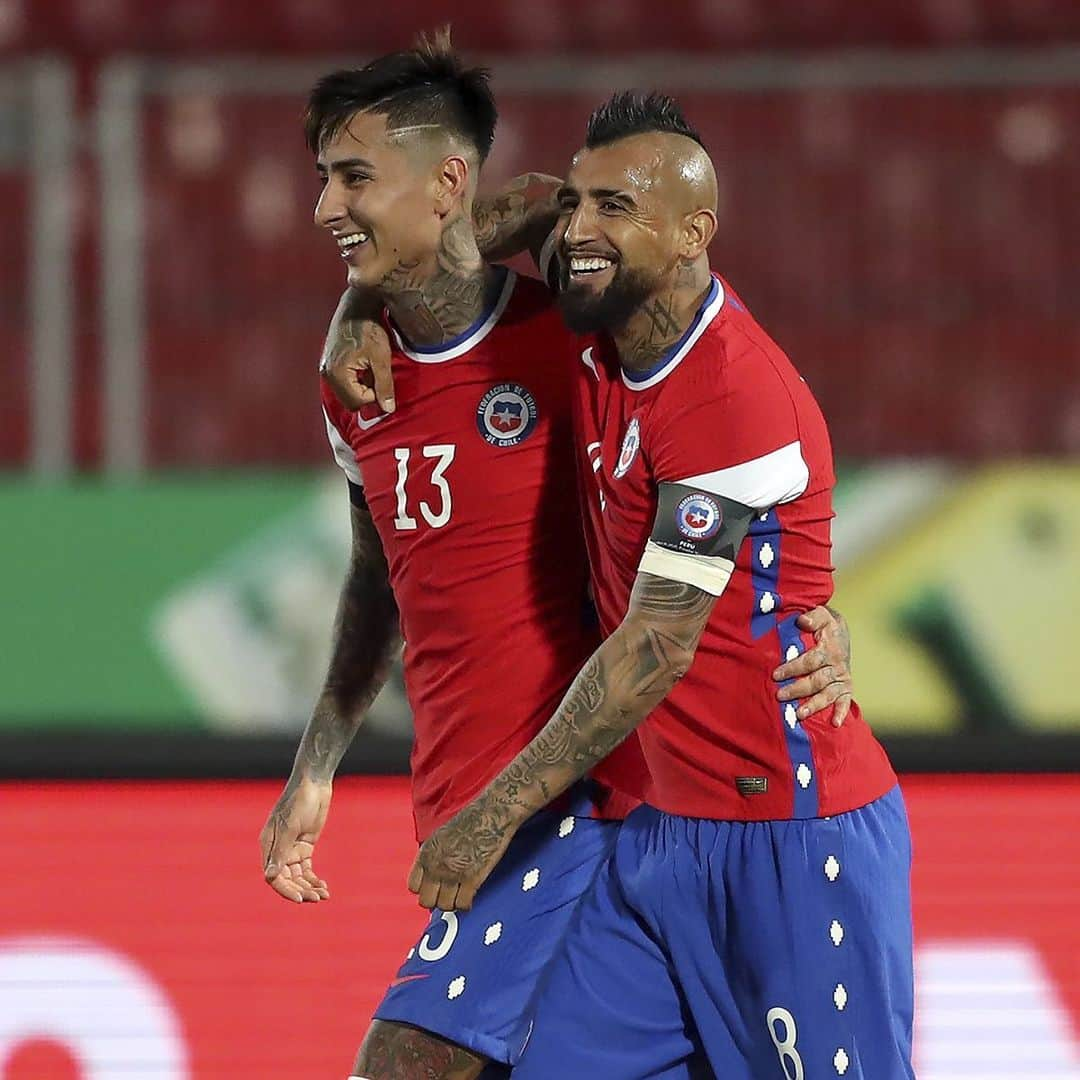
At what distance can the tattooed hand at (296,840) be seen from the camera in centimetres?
318

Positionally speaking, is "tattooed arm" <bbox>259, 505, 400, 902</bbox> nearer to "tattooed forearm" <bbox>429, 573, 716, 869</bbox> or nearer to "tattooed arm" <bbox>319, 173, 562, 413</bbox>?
"tattooed arm" <bbox>319, 173, 562, 413</bbox>

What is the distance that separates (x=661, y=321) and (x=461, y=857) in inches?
29.9

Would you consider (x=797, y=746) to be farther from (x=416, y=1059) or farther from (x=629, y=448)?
(x=416, y=1059)

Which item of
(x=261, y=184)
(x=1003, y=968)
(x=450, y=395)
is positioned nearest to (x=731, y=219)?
(x=261, y=184)

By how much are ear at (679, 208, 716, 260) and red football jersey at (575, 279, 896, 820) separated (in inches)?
2.9

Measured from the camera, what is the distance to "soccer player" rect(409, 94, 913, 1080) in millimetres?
2693

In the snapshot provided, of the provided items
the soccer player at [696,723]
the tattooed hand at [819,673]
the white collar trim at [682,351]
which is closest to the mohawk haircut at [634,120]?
the soccer player at [696,723]

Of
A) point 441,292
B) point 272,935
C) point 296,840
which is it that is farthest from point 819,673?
point 272,935

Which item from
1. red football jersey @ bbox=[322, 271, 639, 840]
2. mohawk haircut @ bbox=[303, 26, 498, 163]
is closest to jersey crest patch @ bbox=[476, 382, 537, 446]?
red football jersey @ bbox=[322, 271, 639, 840]

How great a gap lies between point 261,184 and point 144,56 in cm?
67

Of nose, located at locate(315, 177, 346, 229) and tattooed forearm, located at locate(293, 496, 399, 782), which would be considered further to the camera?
tattooed forearm, located at locate(293, 496, 399, 782)

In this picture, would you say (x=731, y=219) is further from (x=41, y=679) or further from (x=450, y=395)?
(x=450, y=395)

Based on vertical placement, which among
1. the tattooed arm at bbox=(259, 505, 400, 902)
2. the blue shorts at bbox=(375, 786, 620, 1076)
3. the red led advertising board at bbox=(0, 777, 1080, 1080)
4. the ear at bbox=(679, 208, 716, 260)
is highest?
the ear at bbox=(679, 208, 716, 260)

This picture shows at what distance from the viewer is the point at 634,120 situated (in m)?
2.81
